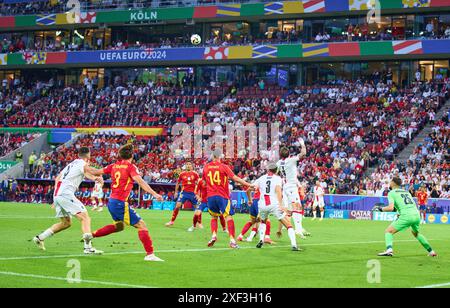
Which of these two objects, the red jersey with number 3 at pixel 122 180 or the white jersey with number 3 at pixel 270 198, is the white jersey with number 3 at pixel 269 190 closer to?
the white jersey with number 3 at pixel 270 198

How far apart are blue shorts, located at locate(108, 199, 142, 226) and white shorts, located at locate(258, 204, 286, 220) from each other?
167 inches

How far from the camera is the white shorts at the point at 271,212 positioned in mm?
19250

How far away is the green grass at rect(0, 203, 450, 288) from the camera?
523 inches

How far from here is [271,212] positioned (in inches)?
765

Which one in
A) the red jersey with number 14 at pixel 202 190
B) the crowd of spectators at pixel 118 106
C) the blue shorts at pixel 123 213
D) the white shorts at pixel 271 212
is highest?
the crowd of spectators at pixel 118 106

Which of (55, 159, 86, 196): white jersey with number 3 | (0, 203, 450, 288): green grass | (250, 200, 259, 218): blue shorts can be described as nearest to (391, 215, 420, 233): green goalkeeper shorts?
(0, 203, 450, 288): green grass

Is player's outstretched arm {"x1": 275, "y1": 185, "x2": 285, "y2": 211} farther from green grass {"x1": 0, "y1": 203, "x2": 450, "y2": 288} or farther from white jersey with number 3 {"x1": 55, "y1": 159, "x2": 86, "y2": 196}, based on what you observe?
white jersey with number 3 {"x1": 55, "y1": 159, "x2": 86, "y2": 196}

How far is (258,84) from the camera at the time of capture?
64.3 m

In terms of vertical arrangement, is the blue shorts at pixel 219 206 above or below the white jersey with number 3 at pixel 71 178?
below

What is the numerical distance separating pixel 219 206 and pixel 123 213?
386 centimetres

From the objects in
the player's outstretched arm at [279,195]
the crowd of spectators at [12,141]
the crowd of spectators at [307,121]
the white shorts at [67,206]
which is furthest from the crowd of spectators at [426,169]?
the crowd of spectators at [12,141]

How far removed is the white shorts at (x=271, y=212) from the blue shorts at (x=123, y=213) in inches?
167

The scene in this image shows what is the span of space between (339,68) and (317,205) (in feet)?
79.8

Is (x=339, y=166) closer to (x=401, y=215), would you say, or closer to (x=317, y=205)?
(x=317, y=205)
